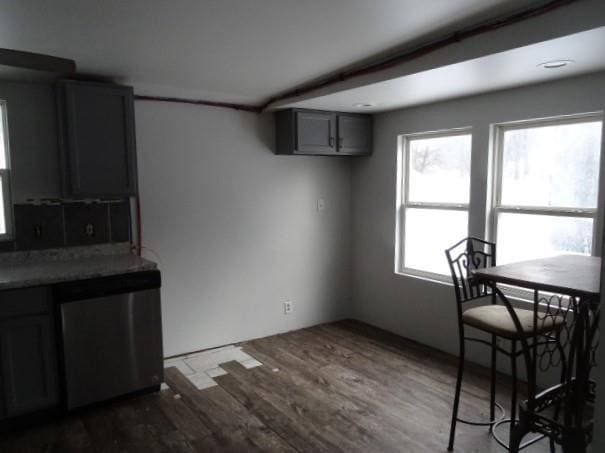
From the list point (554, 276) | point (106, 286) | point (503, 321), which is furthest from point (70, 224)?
point (554, 276)

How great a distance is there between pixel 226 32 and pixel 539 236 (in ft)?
8.21

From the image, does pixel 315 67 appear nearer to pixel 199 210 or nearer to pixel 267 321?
pixel 199 210

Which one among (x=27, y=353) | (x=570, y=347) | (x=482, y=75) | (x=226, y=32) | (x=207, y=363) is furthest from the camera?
(x=207, y=363)

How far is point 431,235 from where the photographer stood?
3.91m

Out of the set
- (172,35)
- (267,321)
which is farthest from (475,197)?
(172,35)

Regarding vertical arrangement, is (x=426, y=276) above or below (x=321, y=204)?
below

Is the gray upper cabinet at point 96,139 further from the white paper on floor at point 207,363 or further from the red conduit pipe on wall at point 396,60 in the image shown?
the white paper on floor at point 207,363

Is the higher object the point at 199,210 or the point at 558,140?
the point at 558,140

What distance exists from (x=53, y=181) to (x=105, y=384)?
146 centimetres

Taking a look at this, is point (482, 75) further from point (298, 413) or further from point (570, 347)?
point (298, 413)

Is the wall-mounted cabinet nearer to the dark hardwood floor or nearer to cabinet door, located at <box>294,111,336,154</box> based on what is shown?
cabinet door, located at <box>294,111,336,154</box>


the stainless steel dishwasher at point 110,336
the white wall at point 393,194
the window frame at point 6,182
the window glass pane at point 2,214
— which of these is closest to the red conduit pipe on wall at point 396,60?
the window frame at point 6,182

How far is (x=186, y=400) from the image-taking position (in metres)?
2.95

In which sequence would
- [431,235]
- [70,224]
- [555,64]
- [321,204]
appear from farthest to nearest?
[321,204]
[431,235]
[70,224]
[555,64]
